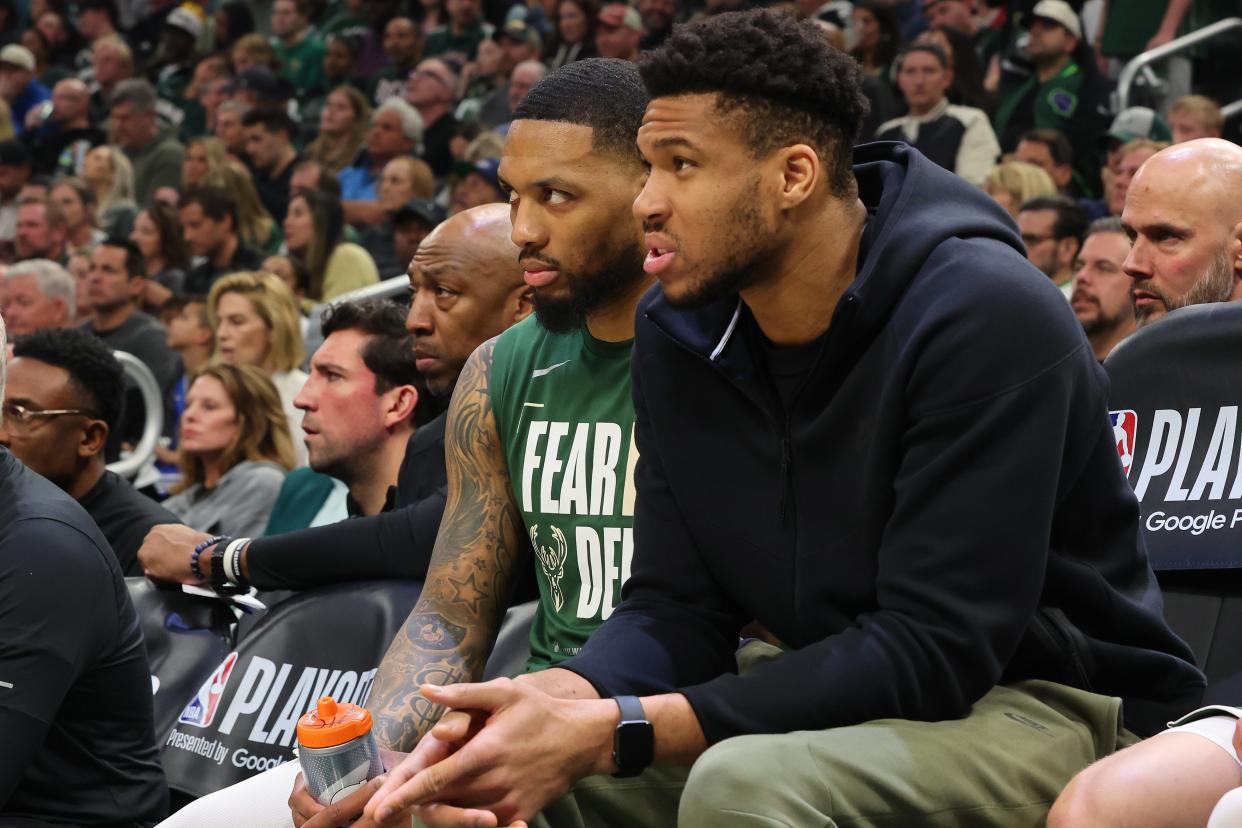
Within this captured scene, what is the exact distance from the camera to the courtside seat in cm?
305

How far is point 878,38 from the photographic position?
985cm

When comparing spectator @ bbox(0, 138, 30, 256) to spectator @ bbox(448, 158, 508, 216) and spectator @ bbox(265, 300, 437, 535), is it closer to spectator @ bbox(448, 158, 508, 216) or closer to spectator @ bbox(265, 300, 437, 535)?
spectator @ bbox(448, 158, 508, 216)

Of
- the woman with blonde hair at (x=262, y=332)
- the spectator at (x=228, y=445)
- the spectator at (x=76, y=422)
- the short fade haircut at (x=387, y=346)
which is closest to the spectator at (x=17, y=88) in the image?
the woman with blonde hair at (x=262, y=332)

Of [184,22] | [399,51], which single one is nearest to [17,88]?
[184,22]

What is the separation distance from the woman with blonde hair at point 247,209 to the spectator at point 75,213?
1110mm

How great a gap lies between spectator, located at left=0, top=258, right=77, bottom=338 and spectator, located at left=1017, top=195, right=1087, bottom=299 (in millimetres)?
4971

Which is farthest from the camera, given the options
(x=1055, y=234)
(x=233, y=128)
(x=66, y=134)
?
(x=66, y=134)

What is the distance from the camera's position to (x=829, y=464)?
2328 mm

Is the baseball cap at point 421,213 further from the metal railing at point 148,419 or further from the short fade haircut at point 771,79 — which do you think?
the short fade haircut at point 771,79

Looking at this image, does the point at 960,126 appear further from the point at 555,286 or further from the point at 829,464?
the point at 829,464

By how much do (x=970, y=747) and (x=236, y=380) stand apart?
14.4ft

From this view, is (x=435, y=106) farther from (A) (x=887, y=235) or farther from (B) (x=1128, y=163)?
(A) (x=887, y=235)

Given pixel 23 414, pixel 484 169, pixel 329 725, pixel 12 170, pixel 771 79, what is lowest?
pixel 12 170

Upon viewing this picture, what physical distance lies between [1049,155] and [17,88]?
10.5 m
